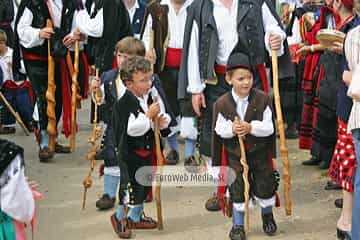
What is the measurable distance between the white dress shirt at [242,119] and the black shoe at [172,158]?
2.39 m

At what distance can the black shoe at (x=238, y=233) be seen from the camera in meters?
5.30

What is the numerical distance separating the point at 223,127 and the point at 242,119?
158 mm

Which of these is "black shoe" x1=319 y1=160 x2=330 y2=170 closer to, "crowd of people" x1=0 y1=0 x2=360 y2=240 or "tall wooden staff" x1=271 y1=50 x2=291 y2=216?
"crowd of people" x1=0 y1=0 x2=360 y2=240

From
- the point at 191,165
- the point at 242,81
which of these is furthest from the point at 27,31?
the point at 242,81

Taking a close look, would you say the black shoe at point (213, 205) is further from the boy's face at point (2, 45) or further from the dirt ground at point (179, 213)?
the boy's face at point (2, 45)

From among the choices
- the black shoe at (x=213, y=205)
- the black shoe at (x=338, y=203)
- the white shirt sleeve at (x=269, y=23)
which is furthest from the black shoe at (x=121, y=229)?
the black shoe at (x=338, y=203)

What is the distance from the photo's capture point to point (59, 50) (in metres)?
7.51

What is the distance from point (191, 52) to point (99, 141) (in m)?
1.22

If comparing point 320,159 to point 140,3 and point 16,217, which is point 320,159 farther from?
point 16,217

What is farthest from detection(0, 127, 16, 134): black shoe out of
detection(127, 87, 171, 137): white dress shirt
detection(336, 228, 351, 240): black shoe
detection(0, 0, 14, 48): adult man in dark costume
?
detection(336, 228, 351, 240): black shoe

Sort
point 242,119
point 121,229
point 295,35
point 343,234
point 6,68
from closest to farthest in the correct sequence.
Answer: point 242,119 < point 343,234 < point 121,229 < point 295,35 < point 6,68

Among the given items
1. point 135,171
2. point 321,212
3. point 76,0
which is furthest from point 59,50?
point 321,212

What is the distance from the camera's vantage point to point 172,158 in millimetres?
7605

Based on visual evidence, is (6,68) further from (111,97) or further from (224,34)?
(224,34)
